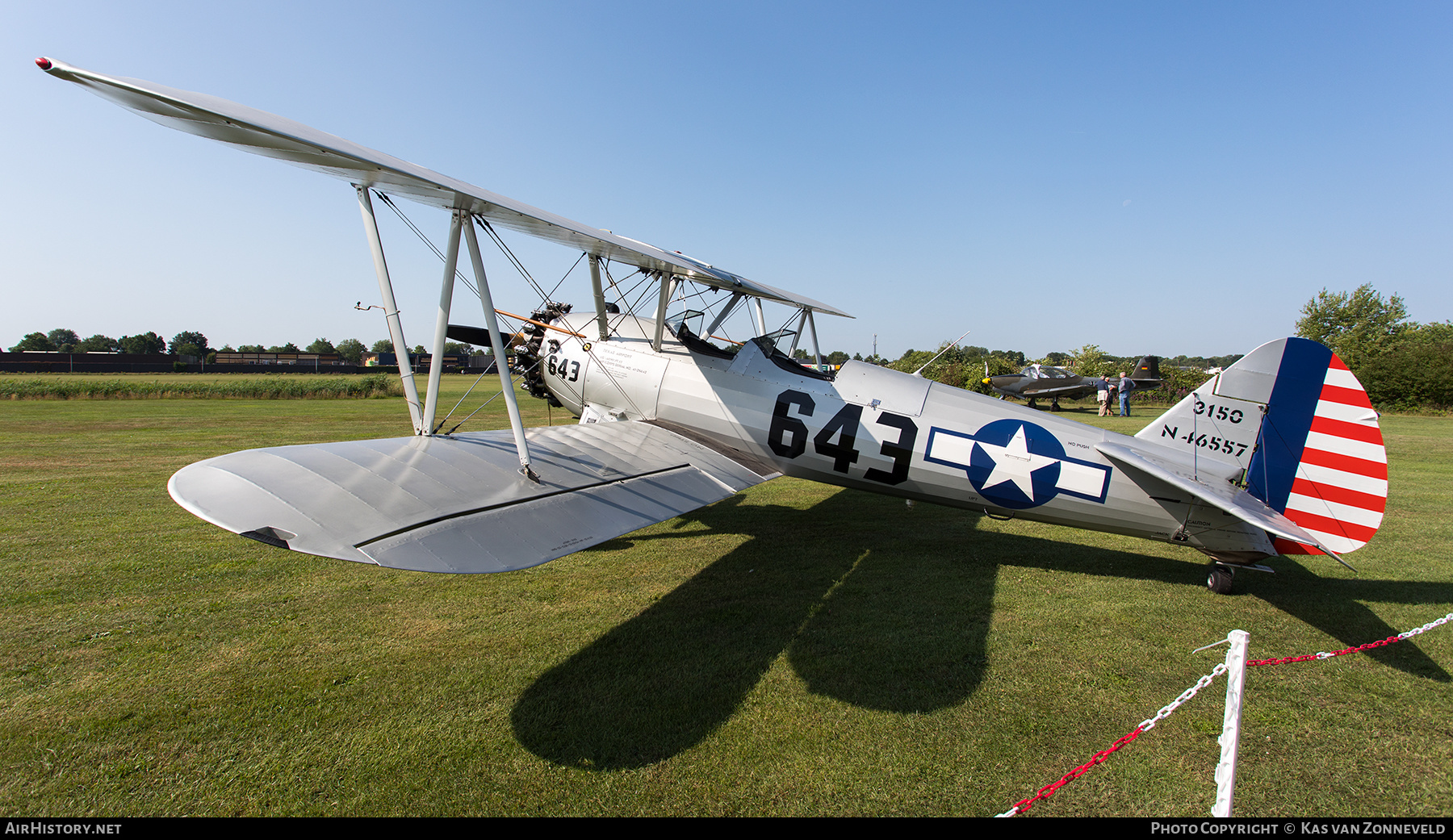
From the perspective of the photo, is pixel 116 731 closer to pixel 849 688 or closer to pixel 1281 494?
pixel 849 688

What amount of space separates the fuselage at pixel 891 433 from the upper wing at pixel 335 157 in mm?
1268

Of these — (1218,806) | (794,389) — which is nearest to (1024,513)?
(794,389)

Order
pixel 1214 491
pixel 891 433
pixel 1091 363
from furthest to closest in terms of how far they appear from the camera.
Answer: pixel 1091 363, pixel 891 433, pixel 1214 491

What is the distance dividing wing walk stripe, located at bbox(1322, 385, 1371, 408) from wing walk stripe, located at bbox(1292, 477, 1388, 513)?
2.02 ft

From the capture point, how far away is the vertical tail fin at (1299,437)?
4.18 meters

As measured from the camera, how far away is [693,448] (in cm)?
551

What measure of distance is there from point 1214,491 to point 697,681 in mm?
3871

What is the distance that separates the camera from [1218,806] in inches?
75.4

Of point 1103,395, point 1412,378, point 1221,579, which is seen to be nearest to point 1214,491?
point 1221,579

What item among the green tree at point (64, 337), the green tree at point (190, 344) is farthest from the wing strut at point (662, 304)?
the green tree at point (64, 337)

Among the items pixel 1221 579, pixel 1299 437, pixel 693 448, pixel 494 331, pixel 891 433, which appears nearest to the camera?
pixel 494 331

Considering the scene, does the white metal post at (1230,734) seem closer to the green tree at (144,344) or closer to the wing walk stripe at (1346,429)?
the wing walk stripe at (1346,429)

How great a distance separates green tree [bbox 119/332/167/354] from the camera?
76375 mm

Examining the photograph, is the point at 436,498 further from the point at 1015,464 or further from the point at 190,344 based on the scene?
the point at 190,344
